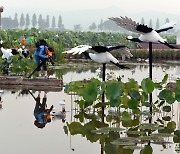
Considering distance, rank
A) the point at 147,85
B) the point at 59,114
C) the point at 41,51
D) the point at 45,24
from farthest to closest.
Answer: the point at 45,24 < the point at 41,51 < the point at 59,114 < the point at 147,85

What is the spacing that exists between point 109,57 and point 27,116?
4.70 feet

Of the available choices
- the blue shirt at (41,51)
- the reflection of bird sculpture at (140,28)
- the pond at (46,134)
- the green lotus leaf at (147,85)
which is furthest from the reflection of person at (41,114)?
the blue shirt at (41,51)

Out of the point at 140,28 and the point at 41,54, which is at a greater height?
the point at 140,28

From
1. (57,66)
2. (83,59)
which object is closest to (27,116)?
(57,66)

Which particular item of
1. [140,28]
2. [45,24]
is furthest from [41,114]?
[45,24]

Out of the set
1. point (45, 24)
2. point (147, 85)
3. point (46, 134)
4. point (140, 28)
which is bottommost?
point (46, 134)

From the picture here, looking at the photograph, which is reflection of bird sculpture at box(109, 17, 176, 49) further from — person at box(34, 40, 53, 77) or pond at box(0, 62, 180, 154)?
person at box(34, 40, 53, 77)

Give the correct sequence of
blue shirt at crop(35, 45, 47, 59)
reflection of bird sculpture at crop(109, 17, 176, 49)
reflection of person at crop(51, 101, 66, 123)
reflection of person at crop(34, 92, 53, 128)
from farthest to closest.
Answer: blue shirt at crop(35, 45, 47, 59), reflection of bird sculpture at crop(109, 17, 176, 49), reflection of person at crop(51, 101, 66, 123), reflection of person at crop(34, 92, 53, 128)

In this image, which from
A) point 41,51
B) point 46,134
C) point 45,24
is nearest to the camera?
point 46,134

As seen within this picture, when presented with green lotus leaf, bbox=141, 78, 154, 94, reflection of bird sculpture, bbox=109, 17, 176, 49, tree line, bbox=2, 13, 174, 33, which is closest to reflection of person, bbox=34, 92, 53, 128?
Result: green lotus leaf, bbox=141, 78, 154, 94

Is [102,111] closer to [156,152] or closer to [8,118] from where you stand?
[8,118]

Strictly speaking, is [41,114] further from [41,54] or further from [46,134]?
[41,54]

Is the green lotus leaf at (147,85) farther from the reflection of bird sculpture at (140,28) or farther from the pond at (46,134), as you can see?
the reflection of bird sculpture at (140,28)

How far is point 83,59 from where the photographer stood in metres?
18.5
